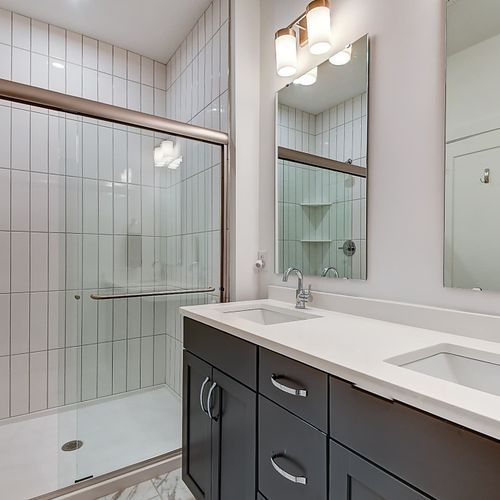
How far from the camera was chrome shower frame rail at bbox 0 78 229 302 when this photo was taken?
146 cm

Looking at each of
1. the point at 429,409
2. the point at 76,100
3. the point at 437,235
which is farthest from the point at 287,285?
the point at 76,100

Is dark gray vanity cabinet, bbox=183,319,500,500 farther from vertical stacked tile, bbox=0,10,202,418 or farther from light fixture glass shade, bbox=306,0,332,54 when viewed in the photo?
light fixture glass shade, bbox=306,0,332,54

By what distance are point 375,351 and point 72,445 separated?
5.62 ft

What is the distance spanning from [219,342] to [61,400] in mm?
1511

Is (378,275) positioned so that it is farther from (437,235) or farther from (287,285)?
(287,285)

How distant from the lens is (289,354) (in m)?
0.91

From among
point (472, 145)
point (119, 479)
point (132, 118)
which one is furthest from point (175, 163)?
point (119, 479)

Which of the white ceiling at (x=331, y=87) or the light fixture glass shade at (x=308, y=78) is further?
the light fixture glass shade at (x=308, y=78)

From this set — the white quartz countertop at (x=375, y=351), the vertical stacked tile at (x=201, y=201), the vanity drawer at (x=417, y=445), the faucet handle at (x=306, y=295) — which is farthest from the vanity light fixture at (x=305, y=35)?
the vanity drawer at (x=417, y=445)

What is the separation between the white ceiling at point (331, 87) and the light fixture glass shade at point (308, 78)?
0.02 m

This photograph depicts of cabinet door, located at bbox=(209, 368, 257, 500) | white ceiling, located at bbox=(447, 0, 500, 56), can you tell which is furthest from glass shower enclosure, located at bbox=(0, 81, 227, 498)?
white ceiling, located at bbox=(447, 0, 500, 56)

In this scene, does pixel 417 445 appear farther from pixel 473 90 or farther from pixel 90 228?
pixel 90 228

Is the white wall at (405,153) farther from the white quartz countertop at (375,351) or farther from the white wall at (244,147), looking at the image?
the white wall at (244,147)

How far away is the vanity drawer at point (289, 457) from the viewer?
82 centimetres
